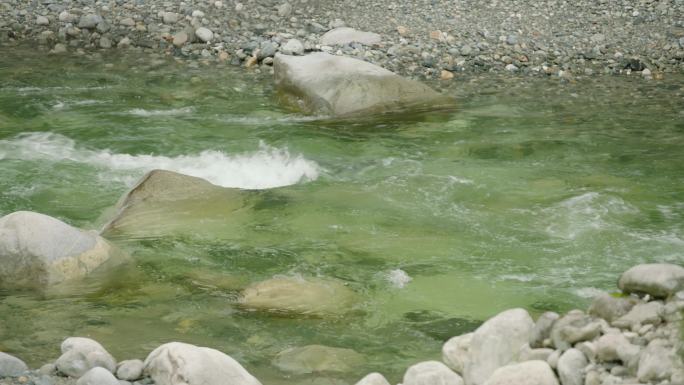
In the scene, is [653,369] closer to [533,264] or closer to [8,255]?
[533,264]

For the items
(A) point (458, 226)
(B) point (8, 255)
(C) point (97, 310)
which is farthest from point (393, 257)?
(B) point (8, 255)

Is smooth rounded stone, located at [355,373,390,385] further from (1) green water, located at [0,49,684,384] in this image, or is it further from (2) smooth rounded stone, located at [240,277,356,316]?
(2) smooth rounded stone, located at [240,277,356,316]

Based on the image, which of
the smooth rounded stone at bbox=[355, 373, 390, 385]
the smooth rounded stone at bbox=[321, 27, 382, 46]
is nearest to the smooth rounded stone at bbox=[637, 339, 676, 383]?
the smooth rounded stone at bbox=[355, 373, 390, 385]

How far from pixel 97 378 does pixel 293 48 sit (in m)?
10.3

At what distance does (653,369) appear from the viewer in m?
4.26

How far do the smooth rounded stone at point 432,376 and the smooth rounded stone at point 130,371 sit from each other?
4.44ft

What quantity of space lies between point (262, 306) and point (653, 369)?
3164 millimetres

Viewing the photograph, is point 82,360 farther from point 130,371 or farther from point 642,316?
point 642,316

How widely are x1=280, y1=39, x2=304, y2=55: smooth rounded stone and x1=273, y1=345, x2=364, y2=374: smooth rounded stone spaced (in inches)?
363

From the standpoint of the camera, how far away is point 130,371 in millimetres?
5266

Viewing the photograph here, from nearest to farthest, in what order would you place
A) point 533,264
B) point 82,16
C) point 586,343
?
point 586,343
point 533,264
point 82,16

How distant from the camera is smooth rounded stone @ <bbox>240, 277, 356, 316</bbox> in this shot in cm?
681

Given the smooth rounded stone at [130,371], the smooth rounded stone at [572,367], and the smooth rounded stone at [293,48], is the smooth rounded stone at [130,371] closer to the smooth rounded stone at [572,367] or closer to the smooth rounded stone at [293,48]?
the smooth rounded stone at [572,367]

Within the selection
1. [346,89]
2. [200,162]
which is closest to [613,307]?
[200,162]
